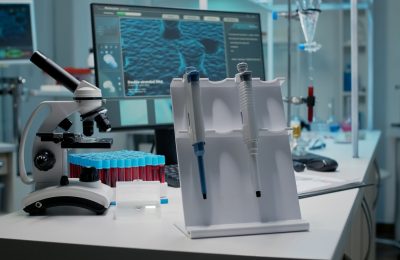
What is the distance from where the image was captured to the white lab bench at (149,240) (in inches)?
26.1

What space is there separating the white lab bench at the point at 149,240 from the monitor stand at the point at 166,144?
45cm

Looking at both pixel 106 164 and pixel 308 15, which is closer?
pixel 106 164

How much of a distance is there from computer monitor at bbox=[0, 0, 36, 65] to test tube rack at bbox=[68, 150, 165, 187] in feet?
6.85

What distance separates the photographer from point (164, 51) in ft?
4.33

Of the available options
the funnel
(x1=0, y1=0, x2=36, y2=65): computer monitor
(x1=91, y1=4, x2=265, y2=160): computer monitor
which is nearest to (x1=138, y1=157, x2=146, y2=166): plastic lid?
(x1=91, y1=4, x2=265, y2=160): computer monitor

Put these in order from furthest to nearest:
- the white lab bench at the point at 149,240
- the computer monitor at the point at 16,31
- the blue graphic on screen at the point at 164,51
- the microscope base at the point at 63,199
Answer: the computer monitor at the point at 16,31 < the blue graphic on screen at the point at 164,51 < the microscope base at the point at 63,199 < the white lab bench at the point at 149,240

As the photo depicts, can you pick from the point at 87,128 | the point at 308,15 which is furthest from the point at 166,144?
the point at 308,15

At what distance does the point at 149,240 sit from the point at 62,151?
0.30 meters

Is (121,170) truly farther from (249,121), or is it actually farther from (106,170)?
(249,121)

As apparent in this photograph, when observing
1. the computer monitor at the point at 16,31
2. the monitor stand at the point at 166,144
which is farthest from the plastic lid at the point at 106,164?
the computer monitor at the point at 16,31

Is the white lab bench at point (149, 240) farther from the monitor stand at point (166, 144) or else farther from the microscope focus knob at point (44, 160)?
the monitor stand at point (166, 144)

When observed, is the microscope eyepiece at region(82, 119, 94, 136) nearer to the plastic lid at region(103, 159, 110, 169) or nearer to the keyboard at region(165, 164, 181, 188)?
the plastic lid at region(103, 159, 110, 169)

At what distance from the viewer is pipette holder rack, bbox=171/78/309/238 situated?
765 mm

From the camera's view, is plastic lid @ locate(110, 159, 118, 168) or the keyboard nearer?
plastic lid @ locate(110, 159, 118, 168)
